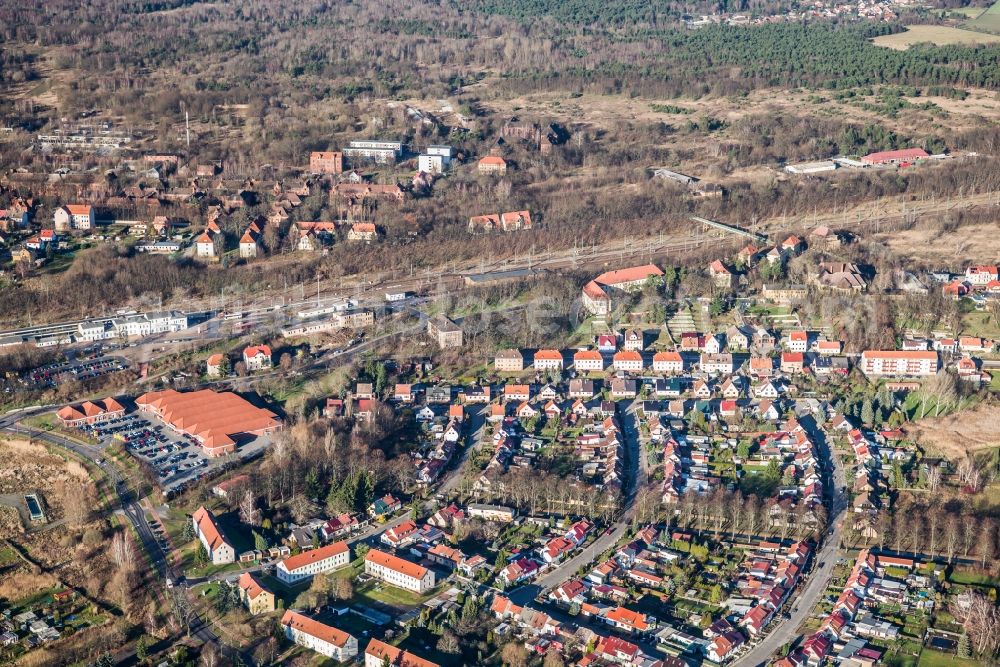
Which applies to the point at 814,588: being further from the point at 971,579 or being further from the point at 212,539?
the point at 212,539

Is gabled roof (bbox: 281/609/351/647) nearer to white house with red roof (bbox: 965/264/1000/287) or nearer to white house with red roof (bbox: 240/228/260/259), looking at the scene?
white house with red roof (bbox: 240/228/260/259)

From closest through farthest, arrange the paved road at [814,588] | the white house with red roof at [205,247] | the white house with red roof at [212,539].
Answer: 1. the paved road at [814,588]
2. the white house with red roof at [212,539]
3. the white house with red roof at [205,247]

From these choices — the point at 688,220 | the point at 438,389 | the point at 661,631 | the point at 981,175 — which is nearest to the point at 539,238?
the point at 688,220

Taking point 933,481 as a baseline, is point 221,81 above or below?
above

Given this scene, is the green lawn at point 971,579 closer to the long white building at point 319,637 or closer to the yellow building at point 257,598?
the long white building at point 319,637

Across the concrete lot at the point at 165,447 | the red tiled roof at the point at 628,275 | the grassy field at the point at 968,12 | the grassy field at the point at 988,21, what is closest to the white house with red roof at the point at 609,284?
the red tiled roof at the point at 628,275

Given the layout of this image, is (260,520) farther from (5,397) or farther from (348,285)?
(348,285)

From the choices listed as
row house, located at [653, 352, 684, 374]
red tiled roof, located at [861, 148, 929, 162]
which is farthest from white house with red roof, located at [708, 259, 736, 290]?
red tiled roof, located at [861, 148, 929, 162]
